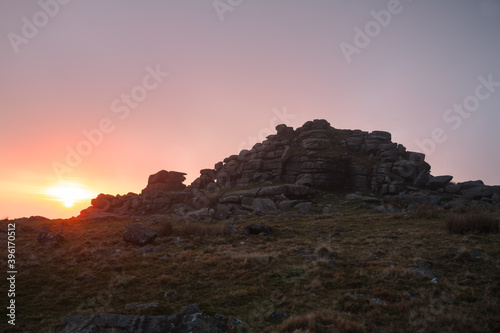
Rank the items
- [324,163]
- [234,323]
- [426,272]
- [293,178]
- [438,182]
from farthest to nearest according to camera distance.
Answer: [293,178] → [324,163] → [438,182] → [426,272] → [234,323]

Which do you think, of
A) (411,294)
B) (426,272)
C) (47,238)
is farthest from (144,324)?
(47,238)

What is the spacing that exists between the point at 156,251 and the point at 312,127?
6484cm

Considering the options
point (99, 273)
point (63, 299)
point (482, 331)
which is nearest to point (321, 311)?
point (482, 331)

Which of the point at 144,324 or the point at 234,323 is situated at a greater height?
the point at 144,324

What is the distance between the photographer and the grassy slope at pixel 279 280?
900cm

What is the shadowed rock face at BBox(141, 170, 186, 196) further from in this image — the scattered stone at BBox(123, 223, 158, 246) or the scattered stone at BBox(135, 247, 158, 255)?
the scattered stone at BBox(135, 247, 158, 255)

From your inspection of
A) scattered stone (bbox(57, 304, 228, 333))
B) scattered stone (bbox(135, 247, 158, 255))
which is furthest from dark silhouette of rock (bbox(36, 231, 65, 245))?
scattered stone (bbox(57, 304, 228, 333))

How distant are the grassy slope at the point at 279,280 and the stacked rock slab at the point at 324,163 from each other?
3837 cm

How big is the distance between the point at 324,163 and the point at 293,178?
7682 mm

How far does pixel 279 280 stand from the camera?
1288 cm

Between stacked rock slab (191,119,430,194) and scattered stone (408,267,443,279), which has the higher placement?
stacked rock slab (191,119,430,194)

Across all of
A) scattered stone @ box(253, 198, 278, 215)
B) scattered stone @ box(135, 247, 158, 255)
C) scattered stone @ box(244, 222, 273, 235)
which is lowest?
scattered stone @ box(135, 247, 158, 255)

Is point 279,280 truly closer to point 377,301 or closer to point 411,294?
point 377,301

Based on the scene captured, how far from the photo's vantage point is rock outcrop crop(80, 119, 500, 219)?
51.3 meters
